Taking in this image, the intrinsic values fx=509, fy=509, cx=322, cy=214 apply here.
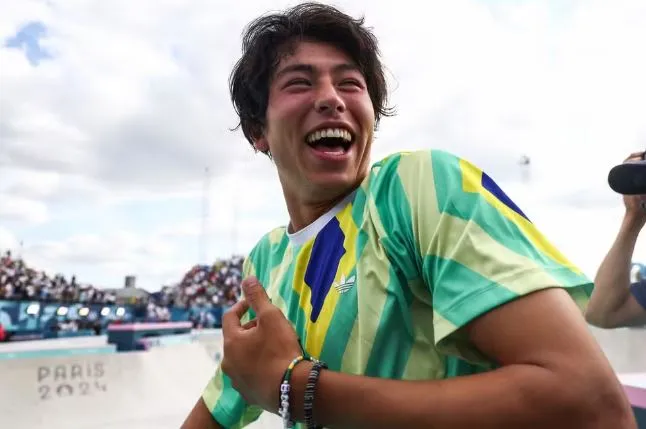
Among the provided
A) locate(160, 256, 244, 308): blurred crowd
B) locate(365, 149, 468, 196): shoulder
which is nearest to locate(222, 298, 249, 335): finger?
locate(365, 149, 468, 196): shoulder

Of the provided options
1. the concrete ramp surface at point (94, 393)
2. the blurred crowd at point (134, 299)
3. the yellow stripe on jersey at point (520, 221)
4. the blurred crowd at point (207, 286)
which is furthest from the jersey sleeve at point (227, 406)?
the blurred crowd at point (207, 286)

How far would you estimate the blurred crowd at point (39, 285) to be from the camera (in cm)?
2316

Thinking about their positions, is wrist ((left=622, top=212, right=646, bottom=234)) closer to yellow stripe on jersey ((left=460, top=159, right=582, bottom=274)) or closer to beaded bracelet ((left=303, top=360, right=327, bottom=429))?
yellow stripe on jersey ((left=460, top=159, right=582, bottom=274))

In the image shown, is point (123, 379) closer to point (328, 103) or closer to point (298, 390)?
point (328, 103)

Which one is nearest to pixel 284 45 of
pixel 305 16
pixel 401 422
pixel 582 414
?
pixel 305 16

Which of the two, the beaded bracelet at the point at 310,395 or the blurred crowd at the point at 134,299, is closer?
the beaded bracelet at the point at 310,395

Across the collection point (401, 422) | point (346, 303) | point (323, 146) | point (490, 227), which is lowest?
point (401, 422)

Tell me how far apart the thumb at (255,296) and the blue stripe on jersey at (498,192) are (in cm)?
55

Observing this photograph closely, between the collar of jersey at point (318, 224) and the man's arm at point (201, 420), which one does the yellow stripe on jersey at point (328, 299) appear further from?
the man's arm at point (201, 420)

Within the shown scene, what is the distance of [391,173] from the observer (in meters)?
1.23

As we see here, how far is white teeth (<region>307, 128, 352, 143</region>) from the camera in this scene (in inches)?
57.1

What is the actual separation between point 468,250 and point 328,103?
0.67 m

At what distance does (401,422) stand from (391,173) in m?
0.57

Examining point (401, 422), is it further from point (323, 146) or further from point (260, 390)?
point (323, 146)
